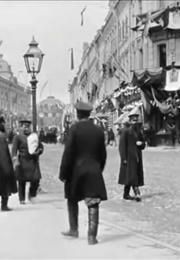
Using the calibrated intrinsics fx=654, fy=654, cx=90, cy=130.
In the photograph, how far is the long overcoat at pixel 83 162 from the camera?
7988mm

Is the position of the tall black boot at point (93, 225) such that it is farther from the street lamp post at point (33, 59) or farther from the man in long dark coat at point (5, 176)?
the street lamp post at point (33, 59)

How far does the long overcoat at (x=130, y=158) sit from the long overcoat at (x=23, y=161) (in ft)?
5.90

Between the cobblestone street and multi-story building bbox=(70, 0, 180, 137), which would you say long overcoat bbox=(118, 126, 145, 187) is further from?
multi-story building bbox=(70, 0, 180, 137)

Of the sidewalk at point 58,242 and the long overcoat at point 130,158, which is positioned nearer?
the sidewalk at point 58,242

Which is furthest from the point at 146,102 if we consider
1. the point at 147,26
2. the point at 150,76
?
the point at 147,26

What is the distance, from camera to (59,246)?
25.7ft

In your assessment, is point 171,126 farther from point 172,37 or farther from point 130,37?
point 130,37

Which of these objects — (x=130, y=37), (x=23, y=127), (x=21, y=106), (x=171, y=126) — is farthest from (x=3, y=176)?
(x=21, y=106)

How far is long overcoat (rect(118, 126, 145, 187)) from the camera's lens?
42.3 feet

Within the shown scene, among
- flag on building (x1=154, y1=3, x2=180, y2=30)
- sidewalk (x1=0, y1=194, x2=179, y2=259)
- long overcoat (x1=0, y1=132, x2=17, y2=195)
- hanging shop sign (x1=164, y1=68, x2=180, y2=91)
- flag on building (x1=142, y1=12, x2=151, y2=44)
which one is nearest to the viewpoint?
sidewalk (x1=0, y1=194, x2=179, y2=259)

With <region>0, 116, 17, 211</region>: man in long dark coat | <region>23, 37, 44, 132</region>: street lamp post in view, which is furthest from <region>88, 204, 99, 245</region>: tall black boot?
<region>23, 37, 44, 132</region>: street lamp post

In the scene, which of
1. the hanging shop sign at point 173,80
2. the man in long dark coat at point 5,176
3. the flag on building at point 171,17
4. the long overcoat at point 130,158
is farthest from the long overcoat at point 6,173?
the flag on building at point 171,17

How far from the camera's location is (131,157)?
12.9 meters

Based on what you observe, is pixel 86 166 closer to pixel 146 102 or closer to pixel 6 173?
pixel 6 173
